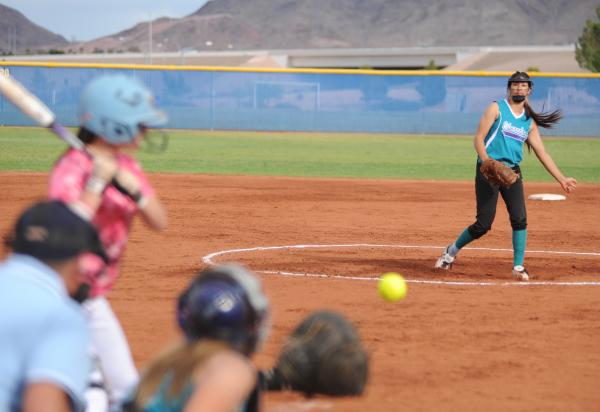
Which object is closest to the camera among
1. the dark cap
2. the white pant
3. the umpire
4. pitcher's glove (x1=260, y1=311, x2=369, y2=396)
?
the umpire

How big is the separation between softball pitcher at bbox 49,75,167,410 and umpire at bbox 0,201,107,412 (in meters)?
1.29

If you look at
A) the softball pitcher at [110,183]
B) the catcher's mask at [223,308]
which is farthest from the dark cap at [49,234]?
the softball pitcher at [110,183]

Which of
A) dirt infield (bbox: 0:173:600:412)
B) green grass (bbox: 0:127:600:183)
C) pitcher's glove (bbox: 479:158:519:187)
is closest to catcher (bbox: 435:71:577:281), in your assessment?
pitcher's glove (bbox: 479:158:519:187)

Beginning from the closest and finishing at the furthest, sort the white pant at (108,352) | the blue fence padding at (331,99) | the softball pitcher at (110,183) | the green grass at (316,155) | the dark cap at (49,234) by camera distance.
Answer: the dark cap at (49,234), the softball pitcher at (110,183), the white pant at (108,352), the green grass at (316,155), the blue fence padding at (331,99)

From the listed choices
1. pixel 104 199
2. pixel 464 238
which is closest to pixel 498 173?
pixel 464 238

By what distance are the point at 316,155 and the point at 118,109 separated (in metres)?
24.0

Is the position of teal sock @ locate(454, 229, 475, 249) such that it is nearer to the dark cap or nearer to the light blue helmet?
the light blue helmet

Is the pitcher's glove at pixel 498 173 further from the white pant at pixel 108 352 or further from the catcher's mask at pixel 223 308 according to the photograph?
the catcher's mask at pixel 223 308

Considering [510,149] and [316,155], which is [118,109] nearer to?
[510,149]

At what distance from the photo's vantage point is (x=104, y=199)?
16.3 feet

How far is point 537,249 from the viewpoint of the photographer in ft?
43.3

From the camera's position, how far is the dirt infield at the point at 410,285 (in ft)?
22.8

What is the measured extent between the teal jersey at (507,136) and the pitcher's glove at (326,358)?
7221 millimetres

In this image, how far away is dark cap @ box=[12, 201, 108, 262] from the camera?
3314mm
